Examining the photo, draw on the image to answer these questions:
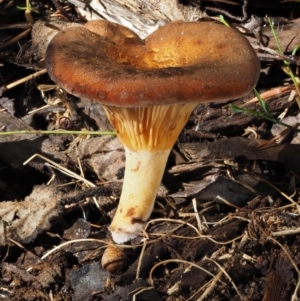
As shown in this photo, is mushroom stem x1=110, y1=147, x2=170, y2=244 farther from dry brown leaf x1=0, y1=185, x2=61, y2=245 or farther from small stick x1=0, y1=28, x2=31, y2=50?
small stick x1=0, y1=28, x2=31, y2=50

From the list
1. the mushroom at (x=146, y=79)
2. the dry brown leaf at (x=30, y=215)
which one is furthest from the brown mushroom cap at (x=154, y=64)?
the dry brown leaf at (x=30, y=215)

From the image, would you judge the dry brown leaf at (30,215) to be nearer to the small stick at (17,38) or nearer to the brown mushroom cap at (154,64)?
the brown mushroom cap at (154,64)

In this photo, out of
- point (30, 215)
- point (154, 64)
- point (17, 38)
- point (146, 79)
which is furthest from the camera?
point (17, 38)

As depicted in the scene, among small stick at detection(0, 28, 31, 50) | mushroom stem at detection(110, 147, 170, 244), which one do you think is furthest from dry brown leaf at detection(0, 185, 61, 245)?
small stick at detection(0, 28, 31, 50)

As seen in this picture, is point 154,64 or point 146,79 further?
point 154,64

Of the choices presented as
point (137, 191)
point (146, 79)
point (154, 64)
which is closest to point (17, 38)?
point (154, 64)

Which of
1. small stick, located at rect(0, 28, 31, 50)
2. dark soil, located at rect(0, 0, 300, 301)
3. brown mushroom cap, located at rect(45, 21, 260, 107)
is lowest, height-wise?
dark soil, located at rect(0, 0, 300, 301)

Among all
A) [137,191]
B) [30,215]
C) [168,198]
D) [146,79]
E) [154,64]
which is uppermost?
[146,79]

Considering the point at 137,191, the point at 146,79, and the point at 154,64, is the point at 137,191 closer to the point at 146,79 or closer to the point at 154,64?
the point at 154,64
